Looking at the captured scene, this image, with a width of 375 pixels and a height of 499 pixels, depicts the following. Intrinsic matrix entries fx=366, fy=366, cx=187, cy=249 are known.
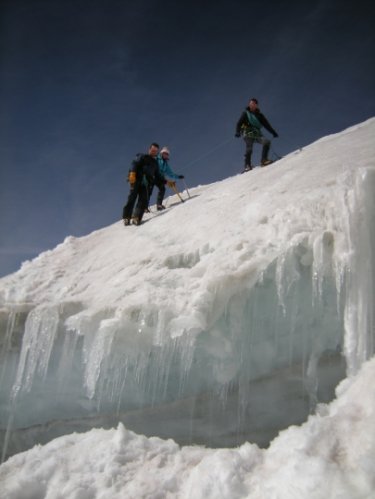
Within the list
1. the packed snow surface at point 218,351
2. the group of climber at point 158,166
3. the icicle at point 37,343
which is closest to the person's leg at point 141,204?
the group of climber at point 158,166

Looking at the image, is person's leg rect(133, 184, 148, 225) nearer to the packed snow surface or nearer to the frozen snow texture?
the packed snow surface

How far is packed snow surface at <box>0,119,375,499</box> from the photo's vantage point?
2873mm

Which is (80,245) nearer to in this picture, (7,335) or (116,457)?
(7,335)

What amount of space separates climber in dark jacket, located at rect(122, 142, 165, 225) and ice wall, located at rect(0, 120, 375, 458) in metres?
2.89

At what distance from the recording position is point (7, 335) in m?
5.78

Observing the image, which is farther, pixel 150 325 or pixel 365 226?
pixel 150 325

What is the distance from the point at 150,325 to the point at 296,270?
1.88 metres

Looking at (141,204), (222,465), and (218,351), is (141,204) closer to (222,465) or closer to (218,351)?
(218,351)

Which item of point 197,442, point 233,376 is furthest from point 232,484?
point 197,442

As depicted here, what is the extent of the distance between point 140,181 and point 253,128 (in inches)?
121

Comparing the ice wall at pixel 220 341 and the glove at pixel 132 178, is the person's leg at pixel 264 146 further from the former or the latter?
the ice wall at pixel 220 341

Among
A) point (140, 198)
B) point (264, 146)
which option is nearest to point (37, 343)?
point (140, 198)

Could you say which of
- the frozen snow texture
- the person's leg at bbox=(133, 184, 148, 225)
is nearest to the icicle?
the frozen snow texture

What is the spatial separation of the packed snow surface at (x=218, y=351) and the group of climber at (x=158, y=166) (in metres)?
1.84
